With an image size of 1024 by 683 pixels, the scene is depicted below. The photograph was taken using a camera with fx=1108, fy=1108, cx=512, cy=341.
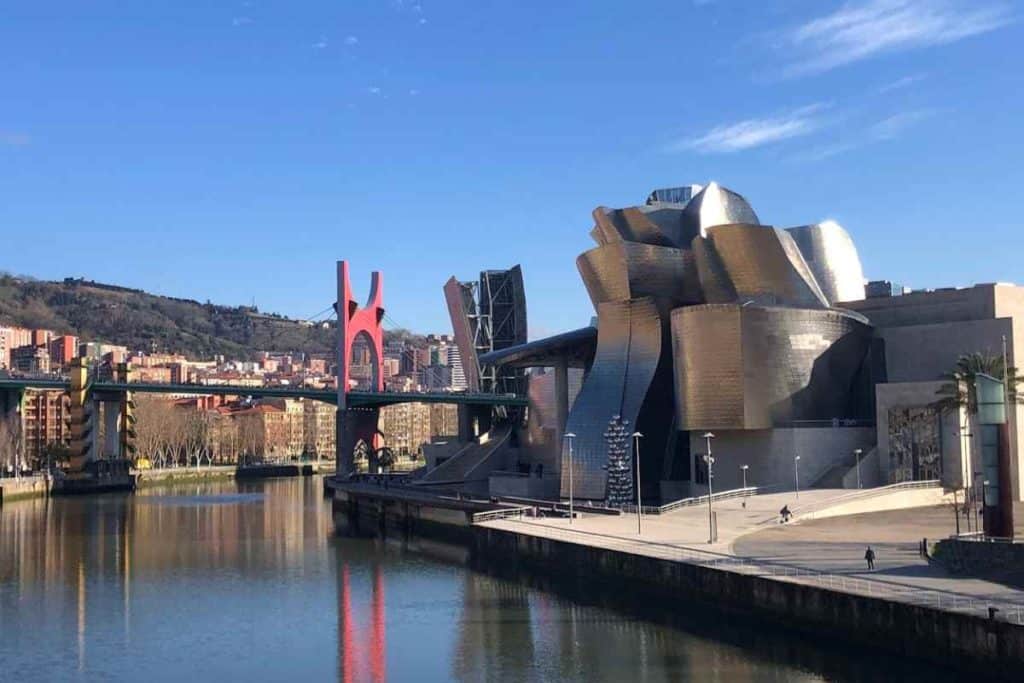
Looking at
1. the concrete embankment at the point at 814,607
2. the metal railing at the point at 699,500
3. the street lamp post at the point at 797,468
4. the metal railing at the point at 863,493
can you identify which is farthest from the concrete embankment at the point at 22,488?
the metal railing at the point at 863,493

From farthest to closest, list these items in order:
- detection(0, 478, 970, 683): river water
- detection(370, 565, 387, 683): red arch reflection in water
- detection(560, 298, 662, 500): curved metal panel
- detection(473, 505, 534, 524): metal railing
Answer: detection(560, 298, 662, 500): curved metal panel → detection(473, 505, 534, 524): metal railing → detection(370, 565, 387, 683): red arch reflection in water → detection(0, 478, 970, 683): river water

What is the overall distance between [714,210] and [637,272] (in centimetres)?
514

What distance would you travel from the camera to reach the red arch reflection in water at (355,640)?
23031mm

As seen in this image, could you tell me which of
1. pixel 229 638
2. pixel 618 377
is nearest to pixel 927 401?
pixel 618 377

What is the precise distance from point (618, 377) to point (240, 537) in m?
17.8

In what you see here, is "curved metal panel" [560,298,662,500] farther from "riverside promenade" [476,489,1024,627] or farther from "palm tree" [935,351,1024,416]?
"palm tree" [935,351,1024,416]

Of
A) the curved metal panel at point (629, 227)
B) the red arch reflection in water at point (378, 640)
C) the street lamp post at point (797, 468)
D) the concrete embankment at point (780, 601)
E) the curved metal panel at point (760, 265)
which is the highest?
the curved metal panel at point (629, 227)

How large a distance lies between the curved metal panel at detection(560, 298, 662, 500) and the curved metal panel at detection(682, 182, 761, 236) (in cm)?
492

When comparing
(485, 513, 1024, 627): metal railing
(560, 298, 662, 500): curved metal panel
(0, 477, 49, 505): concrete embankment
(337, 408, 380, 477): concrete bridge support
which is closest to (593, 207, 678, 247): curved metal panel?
(560, 298, 662, 500): curved metal panel

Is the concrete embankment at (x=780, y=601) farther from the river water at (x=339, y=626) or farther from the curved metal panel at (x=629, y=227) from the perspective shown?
the curved metal panel at (x=629, y=227)

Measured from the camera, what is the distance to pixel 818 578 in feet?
80.7

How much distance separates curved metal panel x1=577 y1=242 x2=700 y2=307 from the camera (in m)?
48.8

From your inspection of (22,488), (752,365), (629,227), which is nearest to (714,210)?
(629,227)

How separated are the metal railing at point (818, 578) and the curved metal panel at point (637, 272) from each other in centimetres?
1594
